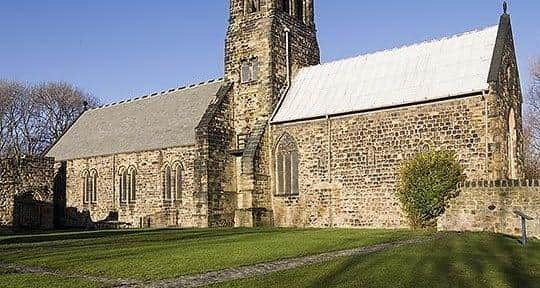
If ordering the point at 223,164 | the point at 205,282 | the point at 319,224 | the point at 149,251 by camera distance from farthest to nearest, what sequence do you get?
the point at 223,164 < the point at 319,224 < the point at 149,251 < the point at 205,282

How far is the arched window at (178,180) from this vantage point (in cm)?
3378

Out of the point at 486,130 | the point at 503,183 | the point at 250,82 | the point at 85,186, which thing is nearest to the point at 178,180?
the point at 250,82

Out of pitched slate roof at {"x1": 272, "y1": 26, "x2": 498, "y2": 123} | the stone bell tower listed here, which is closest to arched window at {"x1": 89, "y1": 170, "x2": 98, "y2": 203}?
the stone bell tower

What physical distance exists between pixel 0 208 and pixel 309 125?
737 inches

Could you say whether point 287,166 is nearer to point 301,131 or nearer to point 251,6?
point 301,131

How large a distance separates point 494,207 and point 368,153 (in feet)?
25.9

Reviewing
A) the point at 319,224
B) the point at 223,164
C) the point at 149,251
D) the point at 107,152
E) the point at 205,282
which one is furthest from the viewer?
the point at 107,152

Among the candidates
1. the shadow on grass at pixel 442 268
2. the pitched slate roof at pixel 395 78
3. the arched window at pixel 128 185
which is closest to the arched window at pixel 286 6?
the pitched slate roof at pixel 395 78

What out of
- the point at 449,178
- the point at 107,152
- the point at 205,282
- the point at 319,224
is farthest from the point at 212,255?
the point at 107,152

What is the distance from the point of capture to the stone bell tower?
30.2 metres

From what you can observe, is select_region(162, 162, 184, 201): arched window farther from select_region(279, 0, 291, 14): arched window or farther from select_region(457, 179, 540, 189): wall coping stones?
select_region(457, 179, 540, 189): wall coping stones

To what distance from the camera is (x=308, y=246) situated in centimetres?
1692

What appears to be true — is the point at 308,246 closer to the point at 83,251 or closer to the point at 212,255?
the point at 212,255

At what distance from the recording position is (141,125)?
3900cm
